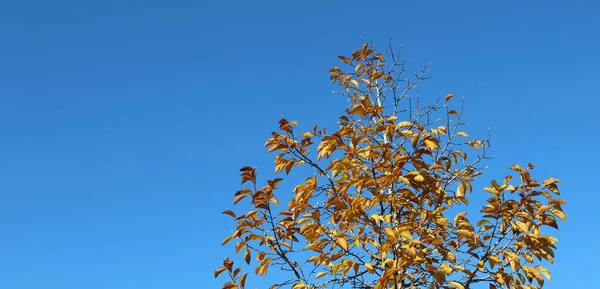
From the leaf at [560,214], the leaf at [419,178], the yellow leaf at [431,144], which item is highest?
the yellow leaf at [431,144]

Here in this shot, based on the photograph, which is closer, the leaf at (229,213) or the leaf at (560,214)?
the leaf at (560,214)

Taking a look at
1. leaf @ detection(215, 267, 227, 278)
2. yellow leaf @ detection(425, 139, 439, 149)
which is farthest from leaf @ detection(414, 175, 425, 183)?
leaf @ detection(215, 267, 227, 278)

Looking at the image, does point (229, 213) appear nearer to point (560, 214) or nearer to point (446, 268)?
point (446, 268)

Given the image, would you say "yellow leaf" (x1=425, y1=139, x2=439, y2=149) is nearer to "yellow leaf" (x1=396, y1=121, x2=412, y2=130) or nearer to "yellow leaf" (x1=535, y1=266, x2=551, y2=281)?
"yellow leaf" (x1=396, y1=121, x2=412, y2=130)

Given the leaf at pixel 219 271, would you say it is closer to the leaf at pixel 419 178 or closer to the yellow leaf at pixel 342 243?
the yellow leaf at pixel 342 243

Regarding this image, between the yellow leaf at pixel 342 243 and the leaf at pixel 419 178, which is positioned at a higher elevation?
the leaf at pixel 419 178

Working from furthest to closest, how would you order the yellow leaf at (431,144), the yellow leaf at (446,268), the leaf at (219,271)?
the leaf at (219,271), the yellow leaf at (431,144), the yellow leaf at (446,268)

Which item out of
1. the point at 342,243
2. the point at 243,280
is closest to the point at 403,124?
the point at 342,243

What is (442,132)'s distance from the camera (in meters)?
4.78

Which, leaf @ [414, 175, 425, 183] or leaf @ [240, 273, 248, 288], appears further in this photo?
leaf @ [240, 273, 248, 288]

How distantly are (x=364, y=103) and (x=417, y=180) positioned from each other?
824 millimetres

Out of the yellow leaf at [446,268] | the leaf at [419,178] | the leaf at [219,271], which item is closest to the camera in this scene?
the yellow leaf at [446,268]

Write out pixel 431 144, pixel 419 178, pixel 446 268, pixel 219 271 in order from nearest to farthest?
pixel 446 268, pixel 419 178, pixel 431 144, pixel 219 271

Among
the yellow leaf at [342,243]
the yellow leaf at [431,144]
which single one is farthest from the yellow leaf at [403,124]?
the yellow leaf at [342,243]
